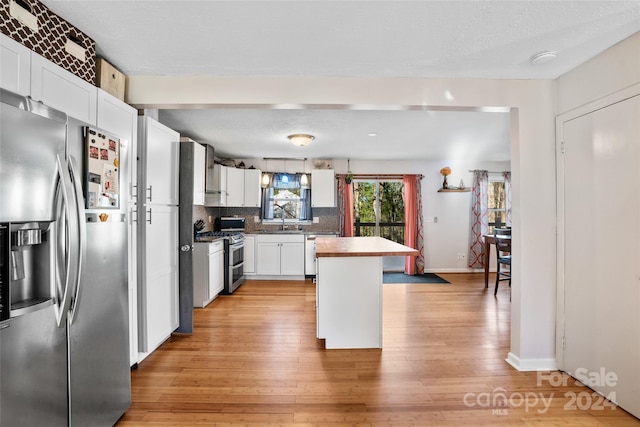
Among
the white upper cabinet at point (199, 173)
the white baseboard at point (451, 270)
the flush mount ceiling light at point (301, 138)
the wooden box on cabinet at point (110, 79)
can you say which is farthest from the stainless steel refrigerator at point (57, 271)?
the white baseboard at point (451, 270)

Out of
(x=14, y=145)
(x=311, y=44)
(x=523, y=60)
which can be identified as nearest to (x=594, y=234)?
(x=523, y=60)

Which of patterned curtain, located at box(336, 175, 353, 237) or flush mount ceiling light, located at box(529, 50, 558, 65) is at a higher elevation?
flush mount ceiling light, located at box(529, 50, 558, 65)

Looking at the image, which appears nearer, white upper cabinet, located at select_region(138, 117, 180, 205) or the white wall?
the white wall

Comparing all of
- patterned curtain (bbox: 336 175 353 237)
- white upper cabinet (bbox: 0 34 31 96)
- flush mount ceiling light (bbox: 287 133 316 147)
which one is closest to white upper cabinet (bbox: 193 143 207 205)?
flush mount ceiling light (bbox: 287 133 316 147)

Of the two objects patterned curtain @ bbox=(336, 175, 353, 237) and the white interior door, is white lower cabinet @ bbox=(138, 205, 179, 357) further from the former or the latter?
patterned curtain @ bbox=(336, 175, 353, 237)

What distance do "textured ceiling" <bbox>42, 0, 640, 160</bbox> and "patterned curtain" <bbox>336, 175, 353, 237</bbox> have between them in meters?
3.80

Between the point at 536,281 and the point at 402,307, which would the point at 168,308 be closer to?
the point at 402,307

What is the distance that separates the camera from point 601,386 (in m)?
2.06

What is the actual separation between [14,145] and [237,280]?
Result: 409cm

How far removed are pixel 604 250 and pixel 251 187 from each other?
4.90 meters

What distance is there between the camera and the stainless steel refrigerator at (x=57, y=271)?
3.78 feet

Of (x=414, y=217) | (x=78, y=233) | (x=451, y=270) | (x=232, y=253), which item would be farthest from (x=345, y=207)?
(x=78, y=233)

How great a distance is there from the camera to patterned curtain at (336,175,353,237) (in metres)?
6.14

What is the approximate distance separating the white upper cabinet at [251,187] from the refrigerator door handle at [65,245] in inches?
Result: 170
